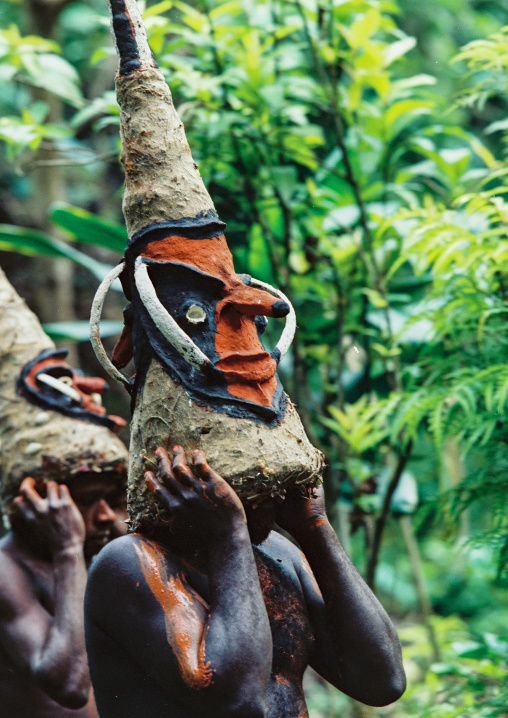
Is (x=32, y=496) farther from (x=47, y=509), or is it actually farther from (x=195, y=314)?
(x=195, y=314)

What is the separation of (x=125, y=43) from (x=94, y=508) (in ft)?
5.55

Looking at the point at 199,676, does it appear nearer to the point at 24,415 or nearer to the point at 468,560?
the point at 24,415

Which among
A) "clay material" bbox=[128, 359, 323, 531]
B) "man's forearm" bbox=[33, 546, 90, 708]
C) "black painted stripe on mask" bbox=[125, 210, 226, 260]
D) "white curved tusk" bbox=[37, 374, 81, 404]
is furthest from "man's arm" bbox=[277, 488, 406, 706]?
"white curved tusk" bbox=[37, 374, 81, 404]

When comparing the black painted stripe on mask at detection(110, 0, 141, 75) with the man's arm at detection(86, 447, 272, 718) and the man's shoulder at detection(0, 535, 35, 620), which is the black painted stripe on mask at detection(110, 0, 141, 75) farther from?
the man's shoulder at detection(0, 535, 35, 620)

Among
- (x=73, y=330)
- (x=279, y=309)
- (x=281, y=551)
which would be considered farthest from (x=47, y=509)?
(x=73, y=330)

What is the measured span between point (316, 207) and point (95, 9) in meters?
5.21

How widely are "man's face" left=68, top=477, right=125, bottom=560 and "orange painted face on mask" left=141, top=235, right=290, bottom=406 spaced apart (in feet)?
4.29

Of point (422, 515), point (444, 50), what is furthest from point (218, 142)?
point (444, 50)

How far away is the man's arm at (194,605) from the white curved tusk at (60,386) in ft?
4.38

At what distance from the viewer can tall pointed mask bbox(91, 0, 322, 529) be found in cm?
163

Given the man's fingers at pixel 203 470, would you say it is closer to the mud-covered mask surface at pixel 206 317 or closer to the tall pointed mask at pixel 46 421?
the mud-covered mask surface at pixel 206 317

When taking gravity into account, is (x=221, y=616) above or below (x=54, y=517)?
above

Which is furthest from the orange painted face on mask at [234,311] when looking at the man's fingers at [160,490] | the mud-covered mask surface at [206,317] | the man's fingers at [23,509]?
the man's fingers at [23,509]

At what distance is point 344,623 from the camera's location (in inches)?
71.1
